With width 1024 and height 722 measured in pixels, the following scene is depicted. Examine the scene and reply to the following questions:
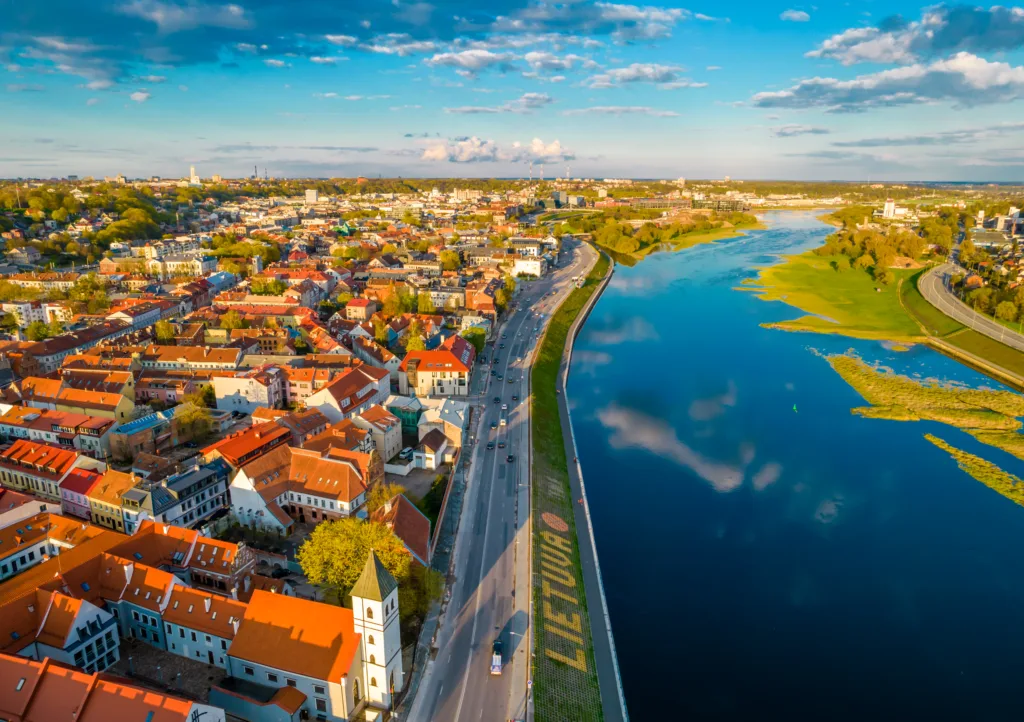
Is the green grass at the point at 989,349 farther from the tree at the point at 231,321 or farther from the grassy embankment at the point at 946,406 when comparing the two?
the tree at the point at 231,321

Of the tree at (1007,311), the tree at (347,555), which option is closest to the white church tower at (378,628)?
the tree at (347,555)

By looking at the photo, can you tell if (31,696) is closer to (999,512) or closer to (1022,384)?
(999,512)

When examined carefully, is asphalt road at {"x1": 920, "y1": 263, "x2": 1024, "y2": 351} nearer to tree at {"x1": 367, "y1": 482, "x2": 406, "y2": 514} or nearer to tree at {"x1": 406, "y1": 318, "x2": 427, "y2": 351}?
tree at {"x1": 406, "y1": 318, "x2": 427, "y2": 351}

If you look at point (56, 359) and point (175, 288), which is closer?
point (56, 359)

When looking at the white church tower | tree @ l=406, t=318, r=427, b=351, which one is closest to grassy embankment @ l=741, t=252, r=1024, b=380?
tree @ l=406, t=318, r=427, b=351

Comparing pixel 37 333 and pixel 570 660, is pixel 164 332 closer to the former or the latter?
pixel 37 333

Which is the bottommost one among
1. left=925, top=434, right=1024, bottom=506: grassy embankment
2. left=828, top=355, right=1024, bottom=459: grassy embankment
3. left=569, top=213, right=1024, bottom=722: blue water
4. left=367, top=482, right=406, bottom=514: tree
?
left=569, top=213, right=1024, bottom=722: blue water

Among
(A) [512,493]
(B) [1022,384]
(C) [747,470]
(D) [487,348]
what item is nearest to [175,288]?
(D) [487,348]
